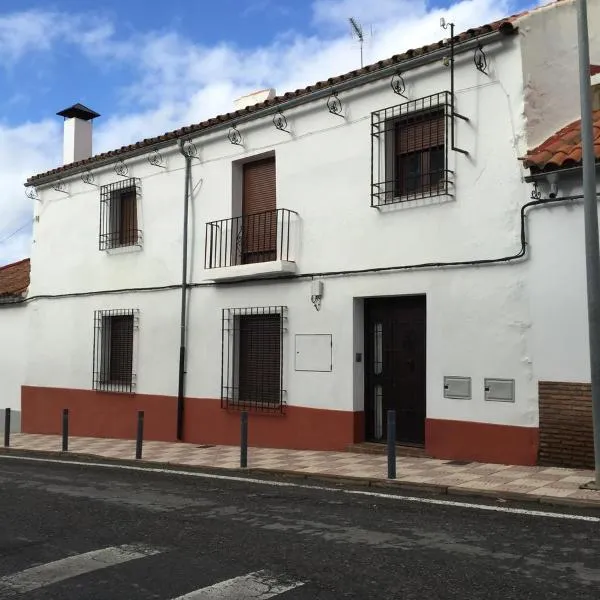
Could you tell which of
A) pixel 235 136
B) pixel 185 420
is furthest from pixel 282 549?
pixel 235 136

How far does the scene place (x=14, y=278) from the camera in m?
18.9

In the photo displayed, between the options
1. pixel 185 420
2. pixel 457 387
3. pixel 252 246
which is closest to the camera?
pixel 457 387

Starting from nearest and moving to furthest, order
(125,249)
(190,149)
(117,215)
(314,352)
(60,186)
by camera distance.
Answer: (314,352) < (190,149) < (125,249) < (117,215) < (60,186)

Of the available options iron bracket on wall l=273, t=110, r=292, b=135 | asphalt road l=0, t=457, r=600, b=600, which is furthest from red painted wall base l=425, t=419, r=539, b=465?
iron bracket on wall l=273, t=110, r=292, b=135

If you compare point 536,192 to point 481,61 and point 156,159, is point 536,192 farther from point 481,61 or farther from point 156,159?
point 156,159

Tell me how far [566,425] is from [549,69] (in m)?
4.54

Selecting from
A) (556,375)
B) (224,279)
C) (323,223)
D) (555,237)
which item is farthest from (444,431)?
(224,279)

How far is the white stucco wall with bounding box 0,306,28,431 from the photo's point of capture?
1677 centimetres

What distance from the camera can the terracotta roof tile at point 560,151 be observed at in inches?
326

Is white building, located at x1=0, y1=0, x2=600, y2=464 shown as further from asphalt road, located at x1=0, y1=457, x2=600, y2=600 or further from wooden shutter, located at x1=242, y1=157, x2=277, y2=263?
asphalt road, located at x1=0, y1=457, x2=600, y2=600

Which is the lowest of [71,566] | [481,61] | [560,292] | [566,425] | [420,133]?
[71,566]

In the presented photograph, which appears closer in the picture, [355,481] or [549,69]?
[355,481]

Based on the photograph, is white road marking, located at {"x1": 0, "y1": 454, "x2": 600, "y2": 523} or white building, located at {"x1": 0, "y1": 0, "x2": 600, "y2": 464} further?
white building, located at {"x1": 0, "y1": 0, "x2": 600, "y2": 464}

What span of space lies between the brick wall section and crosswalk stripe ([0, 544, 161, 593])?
17.0ft
